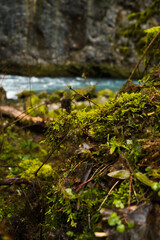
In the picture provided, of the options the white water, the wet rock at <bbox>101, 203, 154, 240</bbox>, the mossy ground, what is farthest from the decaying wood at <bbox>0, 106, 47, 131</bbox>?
the white water

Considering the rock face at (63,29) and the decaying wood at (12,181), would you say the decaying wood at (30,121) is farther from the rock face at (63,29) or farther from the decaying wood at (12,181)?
the rock face at (63,29)

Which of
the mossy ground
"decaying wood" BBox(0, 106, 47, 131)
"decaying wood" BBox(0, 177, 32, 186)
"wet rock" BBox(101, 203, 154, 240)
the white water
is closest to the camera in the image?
"wet rock" BBox(101, 203, 154, 240)

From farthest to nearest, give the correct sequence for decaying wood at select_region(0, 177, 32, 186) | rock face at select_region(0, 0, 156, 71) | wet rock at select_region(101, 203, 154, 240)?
1. rock face at select_region(0, 0, 156, 71)
2. decaying wood at select_region(0, 177, 32, 186)
3. wet rock at select_region(101, 203, 154, 240)

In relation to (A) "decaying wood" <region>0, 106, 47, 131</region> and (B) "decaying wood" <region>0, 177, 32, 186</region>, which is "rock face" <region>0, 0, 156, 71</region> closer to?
(A) "decaying wood" <region>0, 106, 47, 131</region>

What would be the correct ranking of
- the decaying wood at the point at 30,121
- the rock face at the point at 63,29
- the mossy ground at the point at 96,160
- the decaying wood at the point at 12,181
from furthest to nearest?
the rock face at the point at 63,29
the decaying wood at the point at 30,121
the decaying wood at the point at 12,181
the mossy ground at the point at 96,160

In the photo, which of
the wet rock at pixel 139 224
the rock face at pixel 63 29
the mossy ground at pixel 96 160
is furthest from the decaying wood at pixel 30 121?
the rock face at pixel 63 29

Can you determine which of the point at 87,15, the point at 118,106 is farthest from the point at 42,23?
the point at 118,106

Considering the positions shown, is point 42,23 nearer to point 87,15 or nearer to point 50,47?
point 50,47

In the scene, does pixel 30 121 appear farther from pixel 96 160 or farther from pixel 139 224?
pixel 139 224

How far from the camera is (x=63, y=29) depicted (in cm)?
2238

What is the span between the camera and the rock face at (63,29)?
19891 mm

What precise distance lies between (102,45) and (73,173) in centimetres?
2522

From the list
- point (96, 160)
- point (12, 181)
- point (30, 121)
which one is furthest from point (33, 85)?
point (96, 160)

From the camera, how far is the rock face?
783 inches
